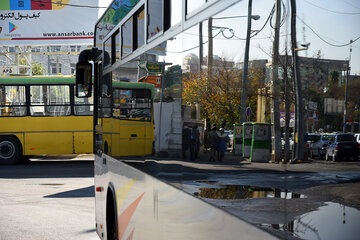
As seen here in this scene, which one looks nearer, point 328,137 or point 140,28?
point 328,137

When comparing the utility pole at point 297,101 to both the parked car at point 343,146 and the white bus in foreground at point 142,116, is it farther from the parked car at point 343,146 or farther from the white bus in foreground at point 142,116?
the white bus in foreground at point 142,116

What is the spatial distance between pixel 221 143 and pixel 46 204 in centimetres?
851

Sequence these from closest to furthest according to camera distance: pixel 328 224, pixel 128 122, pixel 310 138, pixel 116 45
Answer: pixel 328 224 → pixel 310 138 → pixel 128 122 → pixel 116 45

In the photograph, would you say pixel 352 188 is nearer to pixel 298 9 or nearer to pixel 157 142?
pixel 298 9

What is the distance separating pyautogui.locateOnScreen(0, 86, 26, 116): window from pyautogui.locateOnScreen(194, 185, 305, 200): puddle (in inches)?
702

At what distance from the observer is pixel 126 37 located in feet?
13.0

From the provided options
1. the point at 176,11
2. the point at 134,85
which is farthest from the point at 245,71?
the point at 134,85

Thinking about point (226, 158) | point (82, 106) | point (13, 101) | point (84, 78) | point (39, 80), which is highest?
point (39, 80)

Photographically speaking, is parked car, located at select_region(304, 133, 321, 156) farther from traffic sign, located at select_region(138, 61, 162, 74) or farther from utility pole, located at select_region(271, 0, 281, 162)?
traffic sign, located at select_region(138, 61, 162, 74)

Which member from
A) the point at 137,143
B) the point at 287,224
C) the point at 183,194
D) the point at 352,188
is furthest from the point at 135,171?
the point at 352,188

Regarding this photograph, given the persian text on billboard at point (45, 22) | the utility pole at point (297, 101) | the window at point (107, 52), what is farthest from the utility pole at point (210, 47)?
the persian text on billboard at point (45, 22)

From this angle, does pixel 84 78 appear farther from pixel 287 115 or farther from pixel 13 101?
pixel 13 101

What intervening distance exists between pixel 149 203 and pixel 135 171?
447 mm

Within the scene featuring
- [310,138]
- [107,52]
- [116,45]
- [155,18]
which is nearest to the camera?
[310,138]
